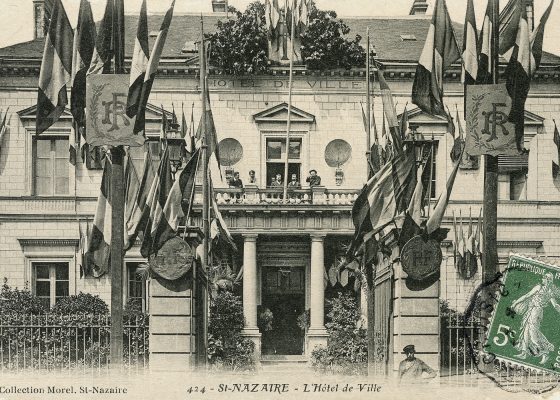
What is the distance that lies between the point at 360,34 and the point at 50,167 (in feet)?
35.3

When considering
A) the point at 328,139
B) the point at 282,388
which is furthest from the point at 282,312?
the point at 282,388

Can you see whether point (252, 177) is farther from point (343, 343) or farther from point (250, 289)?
point (343, 343)

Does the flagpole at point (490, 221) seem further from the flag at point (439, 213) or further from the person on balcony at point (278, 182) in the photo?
the person on balcony at point (278, 182)

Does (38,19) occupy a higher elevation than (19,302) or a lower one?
higher

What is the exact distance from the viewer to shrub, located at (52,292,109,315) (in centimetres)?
2414

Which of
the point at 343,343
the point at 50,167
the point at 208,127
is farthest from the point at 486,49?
the point at 50,167

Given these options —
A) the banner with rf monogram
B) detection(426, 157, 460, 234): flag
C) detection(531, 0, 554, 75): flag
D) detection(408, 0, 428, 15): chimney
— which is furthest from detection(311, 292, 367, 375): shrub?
detection(408, 0, 428, 15): chimney

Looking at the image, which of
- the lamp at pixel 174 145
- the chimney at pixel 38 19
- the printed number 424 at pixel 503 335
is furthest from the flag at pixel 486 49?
the chimney at pixel 38 19

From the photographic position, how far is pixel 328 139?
2778 cm

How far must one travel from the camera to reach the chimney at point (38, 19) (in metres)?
28.4

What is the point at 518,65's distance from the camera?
13547 millimetres

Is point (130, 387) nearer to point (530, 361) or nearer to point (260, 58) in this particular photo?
point (530, 361)

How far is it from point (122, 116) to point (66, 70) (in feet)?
4.47

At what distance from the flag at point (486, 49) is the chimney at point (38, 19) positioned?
→ 61.2 ft
